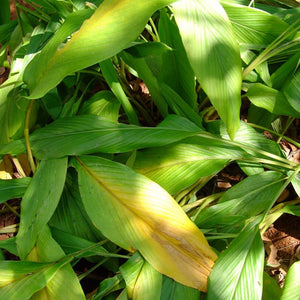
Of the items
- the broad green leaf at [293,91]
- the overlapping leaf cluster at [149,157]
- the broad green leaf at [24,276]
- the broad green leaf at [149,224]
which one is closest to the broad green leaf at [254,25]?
the overlapping leaf cluster at [149,157]

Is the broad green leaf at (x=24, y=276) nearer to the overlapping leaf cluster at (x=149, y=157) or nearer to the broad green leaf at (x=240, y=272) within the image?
the overlapping leaf cluster at (x=149, y=157)

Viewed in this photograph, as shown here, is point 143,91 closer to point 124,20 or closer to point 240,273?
point 124,20

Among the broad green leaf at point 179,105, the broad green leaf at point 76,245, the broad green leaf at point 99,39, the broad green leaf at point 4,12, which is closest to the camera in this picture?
the broad green leaf at point 99,39

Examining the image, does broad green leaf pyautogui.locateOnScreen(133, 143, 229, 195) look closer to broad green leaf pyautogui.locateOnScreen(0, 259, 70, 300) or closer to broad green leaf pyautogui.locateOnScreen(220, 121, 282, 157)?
broad green leaf pyautogui.locateOnScreen(220, 121, 282, 157)

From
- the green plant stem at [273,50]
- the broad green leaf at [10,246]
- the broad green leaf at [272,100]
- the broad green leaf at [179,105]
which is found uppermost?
the green plant stem at [273,50]

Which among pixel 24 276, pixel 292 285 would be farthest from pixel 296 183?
pixel 24 276

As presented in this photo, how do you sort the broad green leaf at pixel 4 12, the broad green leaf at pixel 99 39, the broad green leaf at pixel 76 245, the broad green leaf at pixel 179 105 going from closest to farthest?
1. the broad green leaf at pixel 99 39
2. the broad green leaf at pixel 76 245
3. the broad green leaf at pixel 179 105
4. the broad green leaf at pixel 4 12
